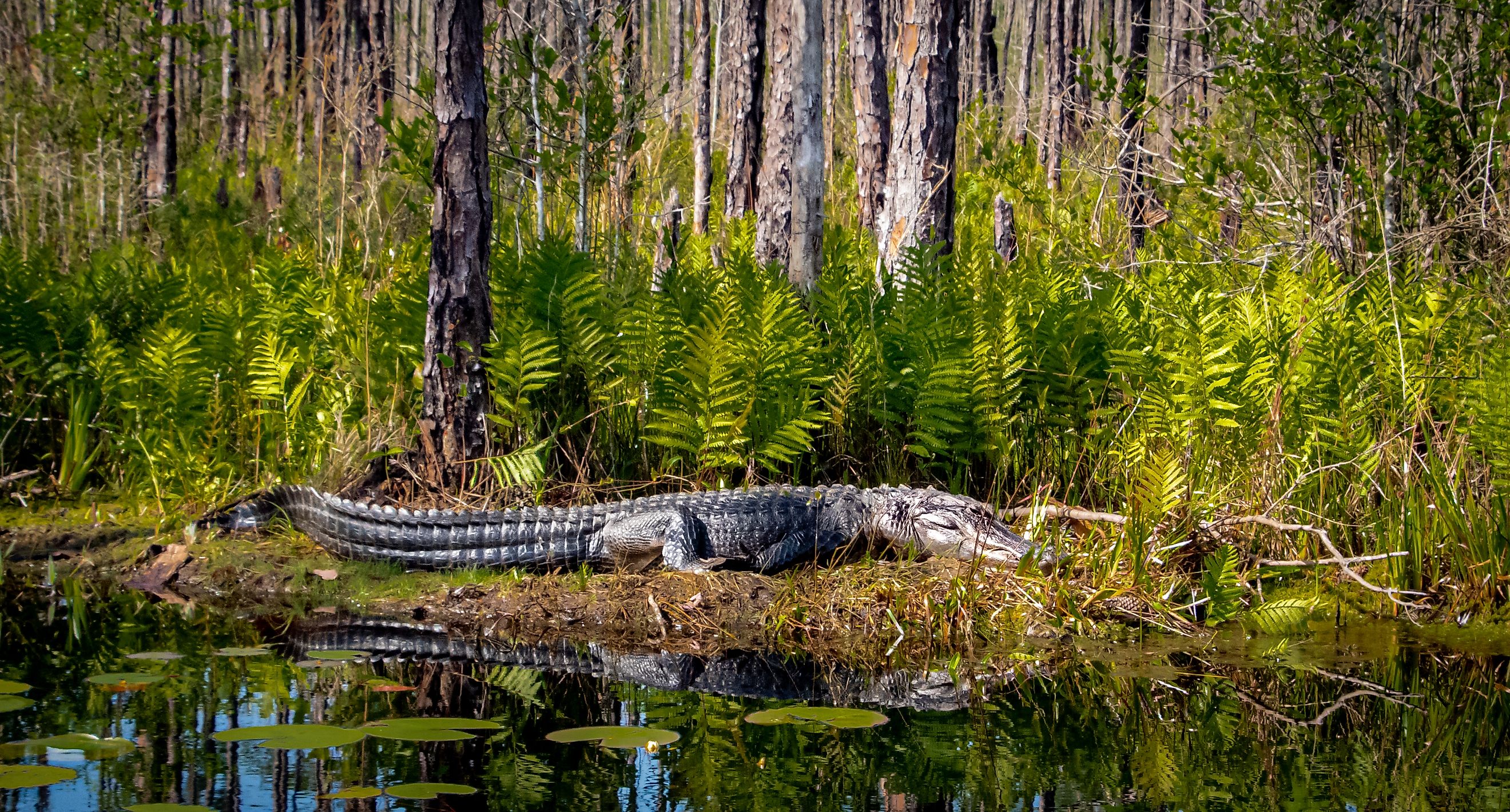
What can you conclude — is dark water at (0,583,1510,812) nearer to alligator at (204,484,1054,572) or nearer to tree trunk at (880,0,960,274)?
alligator at (204,484,1054,572)

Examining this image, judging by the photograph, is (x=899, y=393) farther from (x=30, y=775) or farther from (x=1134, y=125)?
(x=1134, y=125)

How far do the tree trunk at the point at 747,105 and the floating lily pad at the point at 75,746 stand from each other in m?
8.74

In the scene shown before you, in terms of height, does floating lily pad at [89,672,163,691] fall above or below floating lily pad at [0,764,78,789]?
above

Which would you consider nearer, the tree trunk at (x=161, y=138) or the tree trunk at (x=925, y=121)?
the tree trunk at (x=925, y=121)

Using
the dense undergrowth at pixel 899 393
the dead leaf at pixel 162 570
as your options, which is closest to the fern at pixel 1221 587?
the dense undergrowth at pixel 899 393

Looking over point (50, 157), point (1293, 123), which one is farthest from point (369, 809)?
point (50, 157)

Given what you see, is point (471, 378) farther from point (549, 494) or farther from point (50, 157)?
point (50, 157)

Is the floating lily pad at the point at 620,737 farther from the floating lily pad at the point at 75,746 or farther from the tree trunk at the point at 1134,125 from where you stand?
the tree trunk at the point at 1134,125

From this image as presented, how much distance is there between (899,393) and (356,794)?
366cm

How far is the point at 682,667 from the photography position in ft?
13.5

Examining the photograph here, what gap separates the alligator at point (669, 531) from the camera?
5.15m

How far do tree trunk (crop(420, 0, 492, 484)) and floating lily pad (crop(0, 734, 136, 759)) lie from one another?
8.91 ft

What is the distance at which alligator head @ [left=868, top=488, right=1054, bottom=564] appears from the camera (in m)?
5.04

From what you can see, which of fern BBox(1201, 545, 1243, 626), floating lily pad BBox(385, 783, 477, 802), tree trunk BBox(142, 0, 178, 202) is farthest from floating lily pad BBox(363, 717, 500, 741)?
tree trunk BBox(142, 0, 178, 202)
